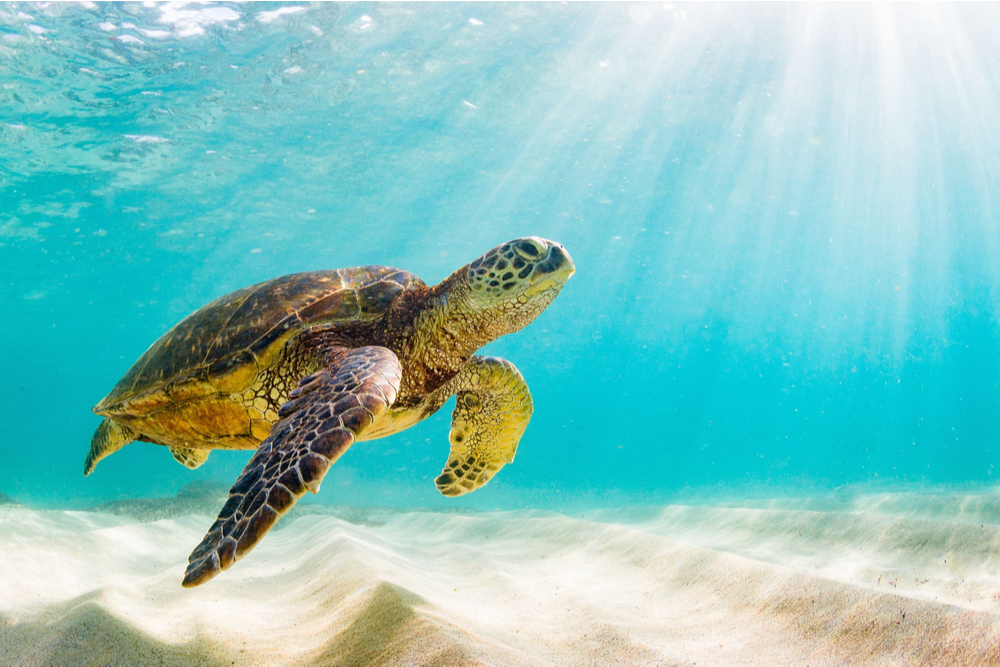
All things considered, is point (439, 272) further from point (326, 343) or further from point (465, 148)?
point (326, 343)

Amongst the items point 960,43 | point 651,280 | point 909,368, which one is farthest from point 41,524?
point 909,368

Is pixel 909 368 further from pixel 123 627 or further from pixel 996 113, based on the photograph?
pixel 123 627

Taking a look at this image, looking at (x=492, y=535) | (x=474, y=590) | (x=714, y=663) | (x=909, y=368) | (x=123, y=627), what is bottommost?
(x=909, y=368)

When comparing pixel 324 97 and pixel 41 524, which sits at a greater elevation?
pixel 324 97

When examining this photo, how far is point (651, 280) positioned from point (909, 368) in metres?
91.2

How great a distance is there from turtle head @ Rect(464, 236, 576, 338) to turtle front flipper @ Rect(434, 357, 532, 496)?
83cm

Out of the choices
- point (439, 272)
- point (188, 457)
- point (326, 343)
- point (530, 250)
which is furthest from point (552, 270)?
point (439, 272)

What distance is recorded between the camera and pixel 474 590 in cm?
328

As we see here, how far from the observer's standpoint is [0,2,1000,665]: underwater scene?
6.91 ft

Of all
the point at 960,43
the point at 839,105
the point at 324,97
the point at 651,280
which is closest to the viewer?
the point at 324,97

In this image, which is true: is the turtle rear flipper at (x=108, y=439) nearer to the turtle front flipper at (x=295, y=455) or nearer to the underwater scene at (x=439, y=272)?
the underwater scene at (x=439, y=272)

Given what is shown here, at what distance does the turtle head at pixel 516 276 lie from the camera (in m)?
3.05

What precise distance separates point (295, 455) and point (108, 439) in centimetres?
368

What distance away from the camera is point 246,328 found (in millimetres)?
3158
